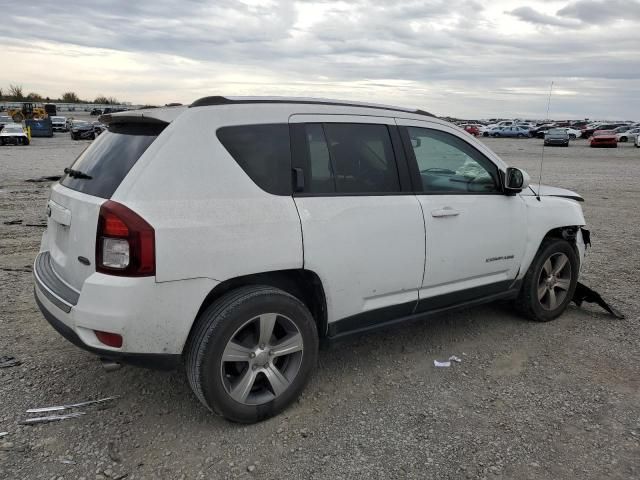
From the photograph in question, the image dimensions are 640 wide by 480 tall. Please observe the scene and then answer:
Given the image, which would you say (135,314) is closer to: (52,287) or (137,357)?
(137,357)

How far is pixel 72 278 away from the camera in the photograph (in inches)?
120

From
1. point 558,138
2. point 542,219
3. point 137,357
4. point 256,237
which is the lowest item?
point 137,357

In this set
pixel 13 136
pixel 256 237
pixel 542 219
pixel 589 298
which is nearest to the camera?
pixel 256 237

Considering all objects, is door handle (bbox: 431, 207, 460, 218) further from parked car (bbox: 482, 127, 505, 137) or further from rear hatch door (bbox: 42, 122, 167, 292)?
parked car (bbox: 482, 127, 505, 137)

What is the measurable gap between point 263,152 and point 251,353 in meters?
1.17

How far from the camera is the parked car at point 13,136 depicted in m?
34.9

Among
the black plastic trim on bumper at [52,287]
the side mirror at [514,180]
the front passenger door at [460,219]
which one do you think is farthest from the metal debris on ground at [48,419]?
the side mirror at [514,180]

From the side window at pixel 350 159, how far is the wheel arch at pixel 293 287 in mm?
540

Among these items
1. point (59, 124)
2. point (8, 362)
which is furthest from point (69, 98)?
point (8, 362)

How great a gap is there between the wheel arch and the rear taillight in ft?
1.39

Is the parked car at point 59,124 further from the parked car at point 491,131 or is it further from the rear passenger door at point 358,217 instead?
the rear passenger door at point 358,217

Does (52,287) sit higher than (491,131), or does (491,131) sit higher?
(491,131)

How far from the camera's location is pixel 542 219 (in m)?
4.62

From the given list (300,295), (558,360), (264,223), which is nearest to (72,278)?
(264,223)
